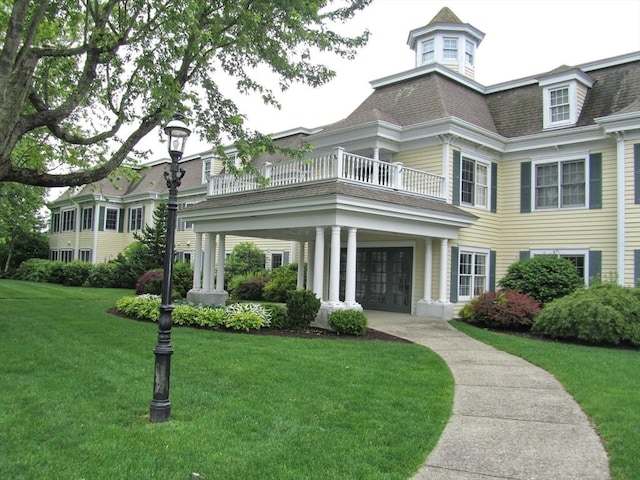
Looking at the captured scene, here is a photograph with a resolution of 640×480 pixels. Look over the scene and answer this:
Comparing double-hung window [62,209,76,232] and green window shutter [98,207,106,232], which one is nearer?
green window shutter [98,207,106,232]

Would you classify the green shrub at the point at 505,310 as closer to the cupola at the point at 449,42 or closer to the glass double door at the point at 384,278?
the glass double door at the point at 384,278

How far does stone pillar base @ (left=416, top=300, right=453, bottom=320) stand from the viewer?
15938 mm

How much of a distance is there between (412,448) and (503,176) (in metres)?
15.2

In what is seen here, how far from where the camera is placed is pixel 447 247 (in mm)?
16516

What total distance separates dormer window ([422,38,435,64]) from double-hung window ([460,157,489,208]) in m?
5.95

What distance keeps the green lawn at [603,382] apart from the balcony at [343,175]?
15.5ft

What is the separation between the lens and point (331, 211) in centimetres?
1295

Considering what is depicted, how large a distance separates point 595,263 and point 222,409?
14.0 m

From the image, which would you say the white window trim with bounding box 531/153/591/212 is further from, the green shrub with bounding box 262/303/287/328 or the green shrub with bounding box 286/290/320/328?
the green shrub with bounding box 262/303/287/328

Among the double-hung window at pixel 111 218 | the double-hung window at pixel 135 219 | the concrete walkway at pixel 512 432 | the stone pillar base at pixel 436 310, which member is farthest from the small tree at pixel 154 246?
the concrete walkway at pixel 512 432

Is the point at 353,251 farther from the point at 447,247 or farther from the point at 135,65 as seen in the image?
the point at 135,65

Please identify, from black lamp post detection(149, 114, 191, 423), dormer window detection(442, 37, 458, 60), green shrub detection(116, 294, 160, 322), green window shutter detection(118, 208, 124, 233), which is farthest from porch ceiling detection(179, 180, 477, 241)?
green window shutter detection(118, 208, 124, 233)

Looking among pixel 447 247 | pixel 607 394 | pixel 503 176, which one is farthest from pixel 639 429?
pixel 503 176

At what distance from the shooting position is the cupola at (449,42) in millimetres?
20688
